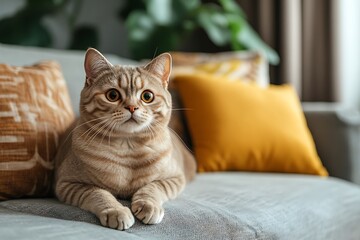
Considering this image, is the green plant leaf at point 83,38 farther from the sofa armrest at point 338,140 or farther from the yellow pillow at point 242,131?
the sofa armrest at point 338,140

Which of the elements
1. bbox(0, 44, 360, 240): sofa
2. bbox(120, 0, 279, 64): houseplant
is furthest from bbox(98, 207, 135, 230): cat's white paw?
bbox(120, 0, 279, 64): houseplant

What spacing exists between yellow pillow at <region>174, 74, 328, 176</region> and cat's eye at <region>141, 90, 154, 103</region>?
70 centimetres

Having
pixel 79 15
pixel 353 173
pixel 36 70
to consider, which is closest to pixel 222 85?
pixel 353 173

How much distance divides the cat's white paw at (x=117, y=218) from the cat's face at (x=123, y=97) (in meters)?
0.24

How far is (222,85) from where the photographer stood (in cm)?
203

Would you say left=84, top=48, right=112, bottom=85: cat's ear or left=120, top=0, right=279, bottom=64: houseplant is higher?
left=84, top=48, right=112, bottom=85: cat's ear

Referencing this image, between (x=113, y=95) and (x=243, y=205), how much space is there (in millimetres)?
466

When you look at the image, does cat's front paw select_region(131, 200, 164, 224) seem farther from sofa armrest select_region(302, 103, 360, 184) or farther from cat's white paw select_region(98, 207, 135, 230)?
sofa armrest select_region(302, 103, 360, 184)

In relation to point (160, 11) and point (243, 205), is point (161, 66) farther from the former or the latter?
point (160, 11)

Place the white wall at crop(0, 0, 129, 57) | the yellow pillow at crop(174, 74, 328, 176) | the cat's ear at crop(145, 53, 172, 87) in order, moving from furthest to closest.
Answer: the white wall at crop(0, 0, 129, 57) < the yellow pillow at crop(174, 74, 328, 176) < the cat's ear at crop(145, 53, 172, 87)

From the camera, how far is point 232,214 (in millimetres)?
1282

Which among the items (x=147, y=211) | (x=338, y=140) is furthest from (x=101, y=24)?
(x=147, y=211)

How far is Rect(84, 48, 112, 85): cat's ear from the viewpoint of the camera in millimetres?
1279

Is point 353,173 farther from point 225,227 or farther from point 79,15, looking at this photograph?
point 79,15
